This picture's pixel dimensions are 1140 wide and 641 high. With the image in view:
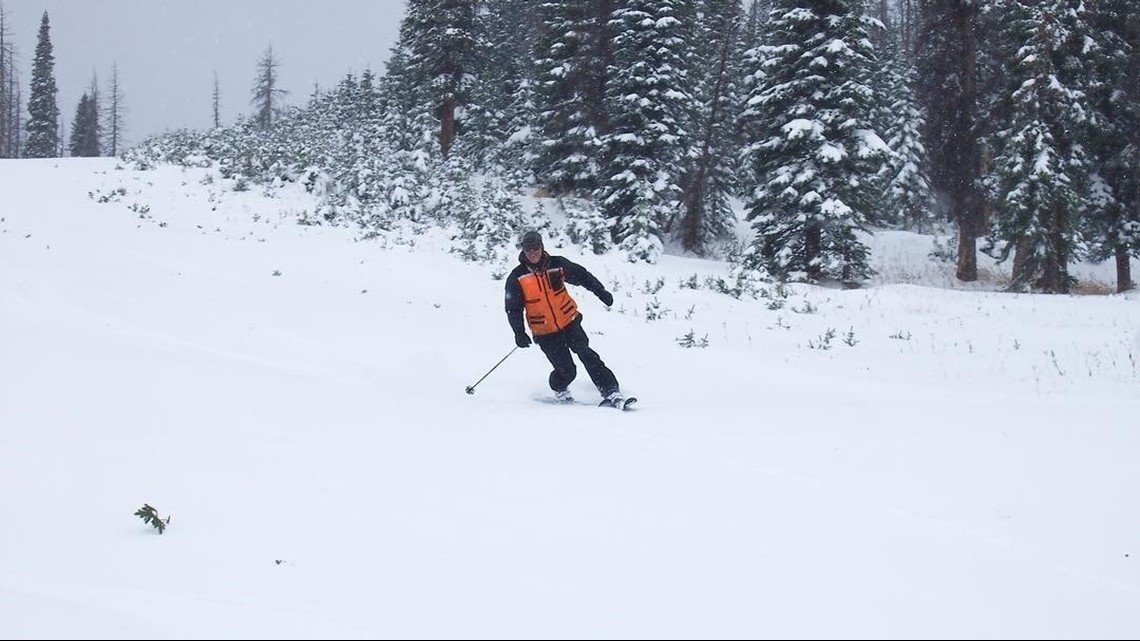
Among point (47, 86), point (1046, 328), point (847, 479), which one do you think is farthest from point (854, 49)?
point (47, 86)

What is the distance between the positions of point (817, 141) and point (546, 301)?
14.6 meters

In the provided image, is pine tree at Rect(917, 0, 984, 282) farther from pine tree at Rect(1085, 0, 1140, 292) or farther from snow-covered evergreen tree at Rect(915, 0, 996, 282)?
pine tree at Rect(1085, 0, 1140, 292)

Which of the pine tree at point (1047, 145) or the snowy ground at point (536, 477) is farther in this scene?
the pine tree at point (1047, 145)

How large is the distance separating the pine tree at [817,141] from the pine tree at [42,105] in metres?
60.8

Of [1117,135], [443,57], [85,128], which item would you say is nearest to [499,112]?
[443,57]

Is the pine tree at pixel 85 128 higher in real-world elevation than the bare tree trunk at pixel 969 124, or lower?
higher

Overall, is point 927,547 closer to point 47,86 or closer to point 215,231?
point 215,231

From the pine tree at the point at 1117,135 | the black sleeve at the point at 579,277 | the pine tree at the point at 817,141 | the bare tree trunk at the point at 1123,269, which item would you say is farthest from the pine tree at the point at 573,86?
the black sleeve at the point at 579,277

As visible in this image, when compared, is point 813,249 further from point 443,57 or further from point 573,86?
point 443,57

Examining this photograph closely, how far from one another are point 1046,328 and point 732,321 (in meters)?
4.85

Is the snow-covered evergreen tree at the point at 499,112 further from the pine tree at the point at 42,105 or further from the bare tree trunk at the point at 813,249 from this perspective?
the pine tree at the point at 42,105

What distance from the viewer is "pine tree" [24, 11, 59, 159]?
59.1m

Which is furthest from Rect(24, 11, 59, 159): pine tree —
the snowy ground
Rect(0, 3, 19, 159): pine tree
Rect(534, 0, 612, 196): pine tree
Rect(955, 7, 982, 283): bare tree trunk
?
Rect(955, 7, 982, 283): bare tree trunk

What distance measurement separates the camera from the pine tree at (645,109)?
24531 millimetres
